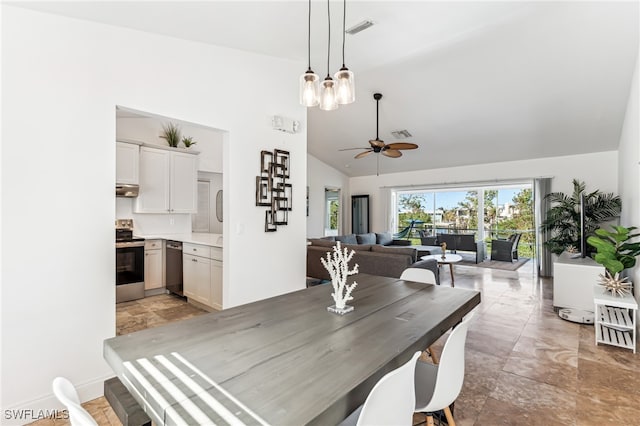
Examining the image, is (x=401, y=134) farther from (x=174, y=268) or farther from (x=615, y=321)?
(x=174, y=268)

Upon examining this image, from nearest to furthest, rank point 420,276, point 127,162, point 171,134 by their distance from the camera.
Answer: point 420,276
point 127,162
point 171,134

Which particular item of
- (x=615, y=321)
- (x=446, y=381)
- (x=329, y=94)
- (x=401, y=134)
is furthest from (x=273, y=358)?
(x=401, y=134)

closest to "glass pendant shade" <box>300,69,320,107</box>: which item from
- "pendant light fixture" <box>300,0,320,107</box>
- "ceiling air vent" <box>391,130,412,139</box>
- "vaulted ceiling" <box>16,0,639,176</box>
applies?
"pendant light fixture" <box>300,0,320,107</box>

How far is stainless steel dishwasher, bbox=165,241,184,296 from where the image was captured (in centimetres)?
432

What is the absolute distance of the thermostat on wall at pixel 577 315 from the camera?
3582 millimetres

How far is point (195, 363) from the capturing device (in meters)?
1.13

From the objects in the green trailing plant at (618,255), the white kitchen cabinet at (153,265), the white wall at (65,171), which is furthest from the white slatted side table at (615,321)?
the white kitchen cabinet at (153,265)

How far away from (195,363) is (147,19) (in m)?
2.41

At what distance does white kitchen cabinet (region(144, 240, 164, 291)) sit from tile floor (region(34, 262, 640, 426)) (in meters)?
0.29

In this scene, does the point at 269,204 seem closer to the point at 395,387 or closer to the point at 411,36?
the point at 411,36

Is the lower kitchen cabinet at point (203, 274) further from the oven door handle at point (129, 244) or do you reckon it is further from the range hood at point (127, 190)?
the range hood at point (127, 190)

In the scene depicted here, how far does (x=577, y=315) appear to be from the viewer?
3.74 m

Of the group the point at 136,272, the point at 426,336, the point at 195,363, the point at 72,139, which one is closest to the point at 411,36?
the point at 426,336

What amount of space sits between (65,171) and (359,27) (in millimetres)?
2541
